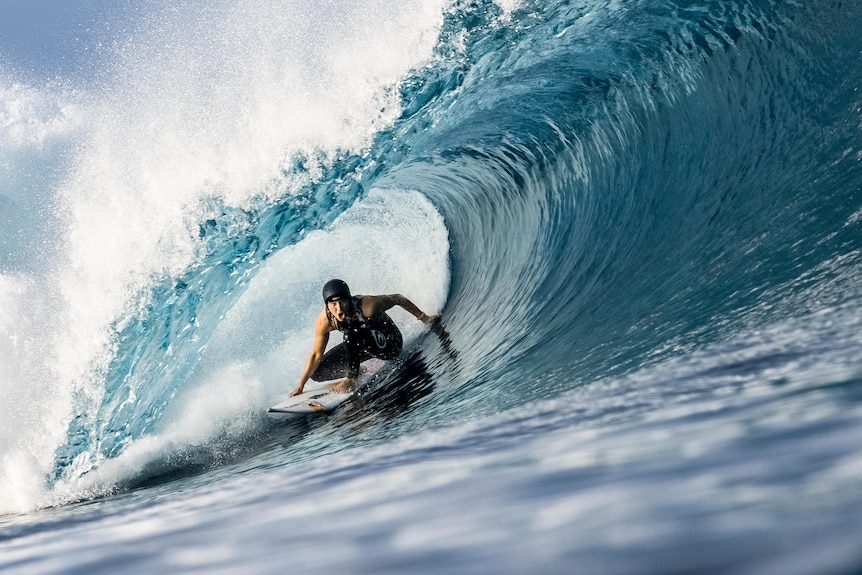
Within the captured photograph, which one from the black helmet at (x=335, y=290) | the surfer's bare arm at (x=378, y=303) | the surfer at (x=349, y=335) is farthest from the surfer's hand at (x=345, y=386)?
the black helmet at (x=335, y=290)

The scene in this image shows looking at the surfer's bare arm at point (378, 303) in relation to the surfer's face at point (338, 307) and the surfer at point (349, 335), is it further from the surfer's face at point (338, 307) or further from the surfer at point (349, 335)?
the surfer's face at point (338, 307)

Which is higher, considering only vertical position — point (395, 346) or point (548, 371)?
point (395, 346)

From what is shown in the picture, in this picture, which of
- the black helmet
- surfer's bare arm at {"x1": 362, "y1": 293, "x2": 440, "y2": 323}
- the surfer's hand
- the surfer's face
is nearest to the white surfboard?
the surfer's hand

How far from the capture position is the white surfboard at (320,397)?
16.3 ft

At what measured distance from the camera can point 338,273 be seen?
7.75 m

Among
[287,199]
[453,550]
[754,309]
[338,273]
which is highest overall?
[287,199]

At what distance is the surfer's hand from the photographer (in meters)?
5.10

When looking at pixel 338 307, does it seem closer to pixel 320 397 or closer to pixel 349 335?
pixel 349 335

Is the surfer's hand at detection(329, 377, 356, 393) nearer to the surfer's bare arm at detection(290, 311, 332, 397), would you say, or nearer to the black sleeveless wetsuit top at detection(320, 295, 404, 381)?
the black sleeveless wetsuit top at detection(320, 295, 404, 381)

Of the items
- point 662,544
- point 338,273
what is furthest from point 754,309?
point 338,273

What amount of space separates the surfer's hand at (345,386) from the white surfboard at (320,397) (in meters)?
0.03

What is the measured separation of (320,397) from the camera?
16.5 ft

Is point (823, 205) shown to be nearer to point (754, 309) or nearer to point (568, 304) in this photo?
point (754, 309)

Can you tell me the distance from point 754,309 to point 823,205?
1308mm
